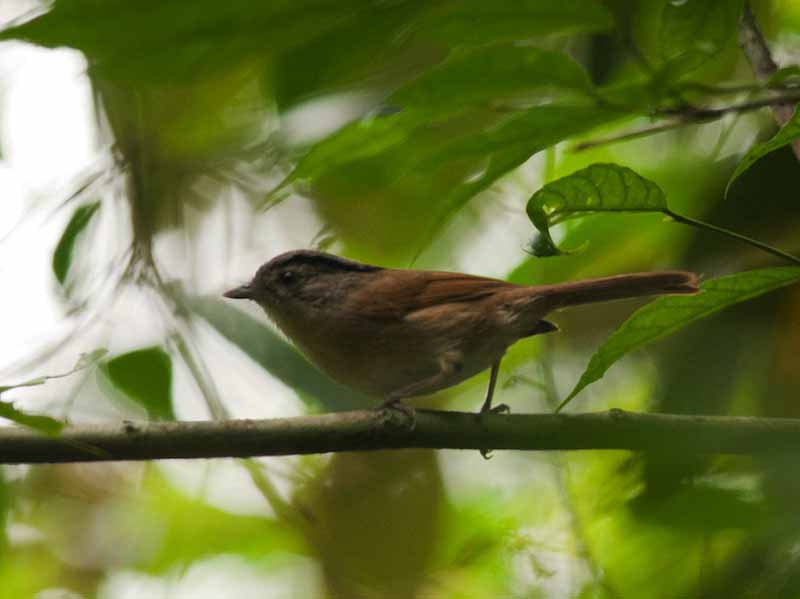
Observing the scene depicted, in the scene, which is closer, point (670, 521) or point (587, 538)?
point (670, 521)

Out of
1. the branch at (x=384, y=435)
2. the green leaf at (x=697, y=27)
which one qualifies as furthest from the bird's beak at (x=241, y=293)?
the green leaf at (x=697, y=27)

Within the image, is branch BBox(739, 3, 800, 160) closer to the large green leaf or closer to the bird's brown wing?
the large green leaf

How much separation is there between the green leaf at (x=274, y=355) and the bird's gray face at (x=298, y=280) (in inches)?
16.3

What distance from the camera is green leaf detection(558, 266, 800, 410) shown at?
5.57 feet

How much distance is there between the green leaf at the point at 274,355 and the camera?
363cm

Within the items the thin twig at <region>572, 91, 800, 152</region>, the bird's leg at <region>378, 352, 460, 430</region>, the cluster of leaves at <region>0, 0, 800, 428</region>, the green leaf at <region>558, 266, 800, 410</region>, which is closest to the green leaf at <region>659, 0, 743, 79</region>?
the cluster of leaves at <region>0, 0, 800, 428</region>

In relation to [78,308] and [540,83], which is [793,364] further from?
[78,308]

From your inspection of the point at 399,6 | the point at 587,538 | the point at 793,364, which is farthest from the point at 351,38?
the point at 587,538

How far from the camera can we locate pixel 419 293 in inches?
164

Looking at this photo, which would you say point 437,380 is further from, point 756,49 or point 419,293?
point 756,49

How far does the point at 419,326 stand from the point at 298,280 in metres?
0.70

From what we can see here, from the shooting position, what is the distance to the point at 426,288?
164 inches

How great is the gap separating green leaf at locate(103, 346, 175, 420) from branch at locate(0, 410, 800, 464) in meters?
0.37

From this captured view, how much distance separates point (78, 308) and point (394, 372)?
118cm
